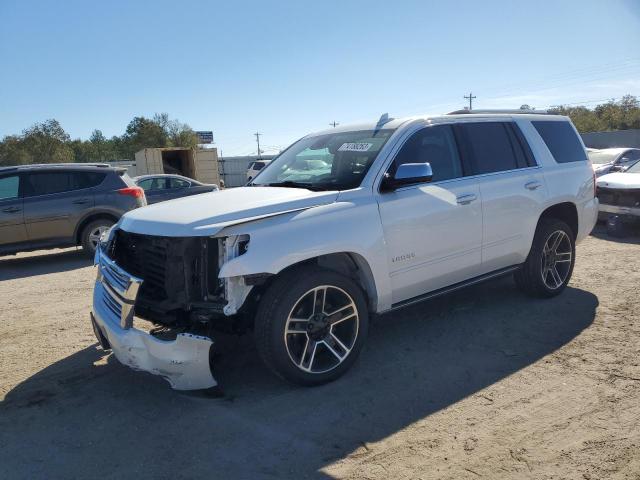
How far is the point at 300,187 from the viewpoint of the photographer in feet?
13.2

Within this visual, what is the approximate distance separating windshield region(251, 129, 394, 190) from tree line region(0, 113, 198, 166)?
51.7 metres

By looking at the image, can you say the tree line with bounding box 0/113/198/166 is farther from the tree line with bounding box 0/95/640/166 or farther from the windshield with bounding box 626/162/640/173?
the windshield with bounding box 626/162/640/173

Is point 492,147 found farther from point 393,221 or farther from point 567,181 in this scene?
point 393,221

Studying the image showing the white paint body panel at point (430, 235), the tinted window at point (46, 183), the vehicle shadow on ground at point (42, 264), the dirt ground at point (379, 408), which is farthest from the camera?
the tinted window at point (46, 183)

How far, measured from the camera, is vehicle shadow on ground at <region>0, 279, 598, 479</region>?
2785mm

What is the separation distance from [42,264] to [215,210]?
7.00 metres

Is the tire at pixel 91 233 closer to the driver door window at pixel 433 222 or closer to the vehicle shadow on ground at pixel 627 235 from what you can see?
the driver door window at pixel 433 222

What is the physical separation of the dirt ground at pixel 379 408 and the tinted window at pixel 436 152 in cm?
146

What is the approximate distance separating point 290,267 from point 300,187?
84 centimetres

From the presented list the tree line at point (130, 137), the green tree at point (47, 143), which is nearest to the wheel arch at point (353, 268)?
the tree line at point (130, 137)

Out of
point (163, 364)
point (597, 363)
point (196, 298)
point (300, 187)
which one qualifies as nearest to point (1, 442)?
point (163, 364)

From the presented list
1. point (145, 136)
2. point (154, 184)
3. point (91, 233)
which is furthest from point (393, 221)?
point (145, 136)

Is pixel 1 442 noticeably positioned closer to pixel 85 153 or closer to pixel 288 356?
pixel 288 356

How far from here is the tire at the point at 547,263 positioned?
505 cm
